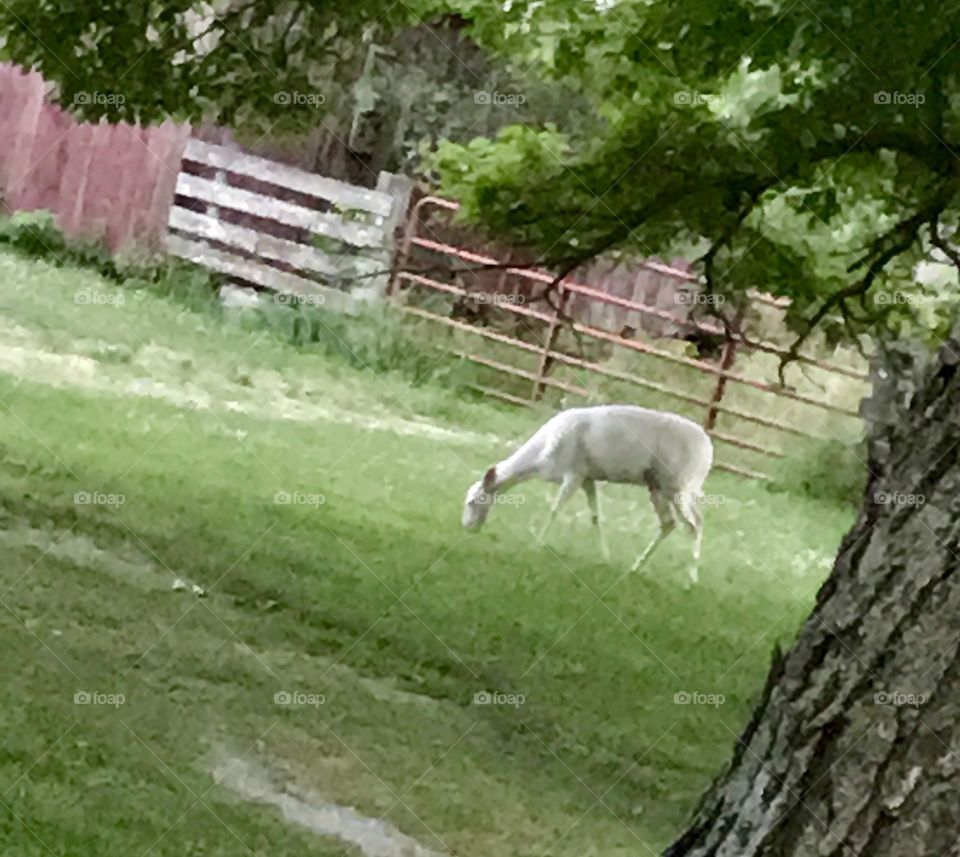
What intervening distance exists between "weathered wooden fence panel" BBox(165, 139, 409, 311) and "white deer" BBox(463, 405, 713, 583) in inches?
27.0

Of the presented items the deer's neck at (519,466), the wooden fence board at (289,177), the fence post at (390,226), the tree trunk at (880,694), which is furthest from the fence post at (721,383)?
the tree trunk at (880,694)

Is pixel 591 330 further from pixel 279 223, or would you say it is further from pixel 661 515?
pixel 279 223

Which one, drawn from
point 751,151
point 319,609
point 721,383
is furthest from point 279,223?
point 319,609

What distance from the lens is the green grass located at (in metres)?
1.54

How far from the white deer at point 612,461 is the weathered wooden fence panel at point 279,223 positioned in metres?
0.69

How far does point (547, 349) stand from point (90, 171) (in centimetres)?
117

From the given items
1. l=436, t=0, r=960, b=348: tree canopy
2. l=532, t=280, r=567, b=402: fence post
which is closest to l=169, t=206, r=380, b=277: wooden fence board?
l=532, t=280, r=567, b=402: fence post

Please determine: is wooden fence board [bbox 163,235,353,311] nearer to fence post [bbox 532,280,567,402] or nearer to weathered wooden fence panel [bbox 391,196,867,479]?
weathered wooden fence panel [bbox 391,196,867,479]

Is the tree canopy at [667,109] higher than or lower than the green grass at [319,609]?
higher

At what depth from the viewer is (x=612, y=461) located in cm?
265

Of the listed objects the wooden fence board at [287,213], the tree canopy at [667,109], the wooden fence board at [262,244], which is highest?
the tree canopy at [667,109]

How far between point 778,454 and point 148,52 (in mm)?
1440

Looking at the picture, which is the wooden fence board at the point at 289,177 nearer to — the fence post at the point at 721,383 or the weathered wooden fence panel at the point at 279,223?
the weathered wooden fence panel at the point at 279,223

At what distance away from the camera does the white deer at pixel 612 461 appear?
2641 millimetres
